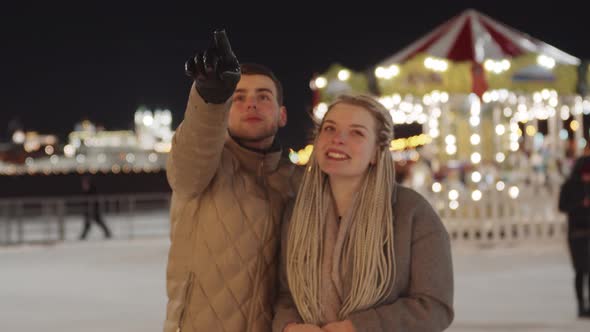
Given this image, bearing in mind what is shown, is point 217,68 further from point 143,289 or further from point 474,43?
point 474,43

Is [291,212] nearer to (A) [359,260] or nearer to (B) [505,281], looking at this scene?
(A) [359,260]

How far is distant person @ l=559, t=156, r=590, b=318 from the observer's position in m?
6.38

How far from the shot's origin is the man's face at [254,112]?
8.32 ft

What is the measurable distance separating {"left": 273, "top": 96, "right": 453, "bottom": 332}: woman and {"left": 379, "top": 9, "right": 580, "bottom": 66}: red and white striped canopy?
10.2 meters

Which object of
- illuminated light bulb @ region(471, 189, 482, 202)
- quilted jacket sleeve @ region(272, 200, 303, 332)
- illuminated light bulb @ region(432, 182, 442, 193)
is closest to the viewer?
quilted jacket sleeve @ region(272, 200, 303, 332)

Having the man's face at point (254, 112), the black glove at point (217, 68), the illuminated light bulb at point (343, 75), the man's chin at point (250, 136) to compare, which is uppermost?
the illuminated light bulb at point (343, 75)

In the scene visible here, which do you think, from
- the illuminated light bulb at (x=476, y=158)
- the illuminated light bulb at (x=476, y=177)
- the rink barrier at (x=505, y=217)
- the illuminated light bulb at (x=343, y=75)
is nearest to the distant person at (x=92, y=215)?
the illuminated light bulb at (x=343, y=75)

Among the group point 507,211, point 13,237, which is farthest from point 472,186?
point 13,237

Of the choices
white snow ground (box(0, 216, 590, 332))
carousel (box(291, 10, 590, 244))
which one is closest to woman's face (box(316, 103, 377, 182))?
white snow ground (box(0, 216, 590, 332))

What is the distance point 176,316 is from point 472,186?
34.1 feet

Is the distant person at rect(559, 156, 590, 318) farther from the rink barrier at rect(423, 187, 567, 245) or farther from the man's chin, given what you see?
→ the rink barrier at rect(423, 187, 567, 245)

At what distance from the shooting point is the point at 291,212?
2369 millimetres

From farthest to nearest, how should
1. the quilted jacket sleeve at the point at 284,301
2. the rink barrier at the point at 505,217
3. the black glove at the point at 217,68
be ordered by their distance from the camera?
the rink barrier at the point at 505,217 → the quilted jacket sleeve at the point at 284,301 → the black glove at the point at 217,68

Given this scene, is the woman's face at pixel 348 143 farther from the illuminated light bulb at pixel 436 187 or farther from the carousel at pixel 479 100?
the illuminated light bulb at pixel 436 187
